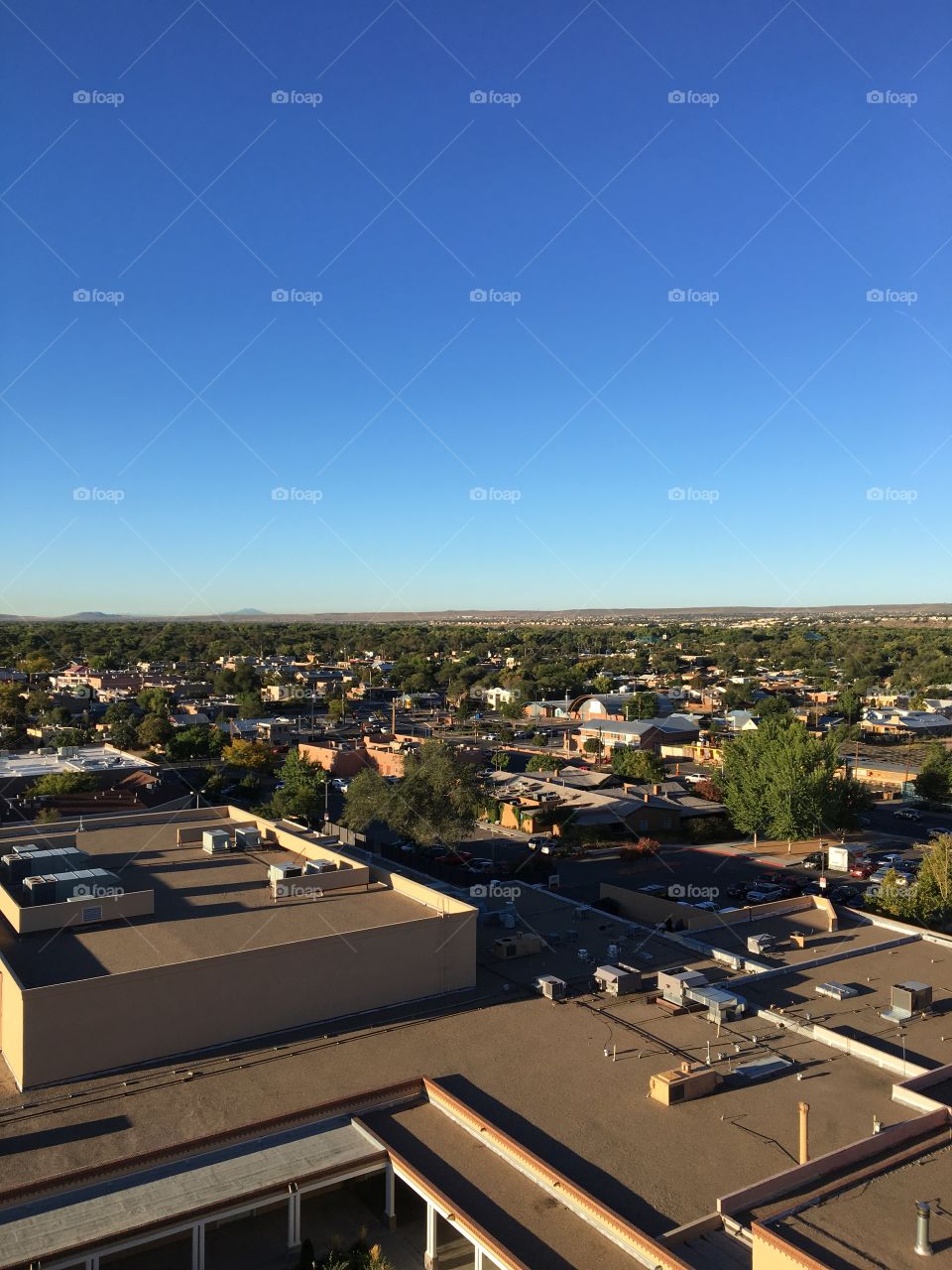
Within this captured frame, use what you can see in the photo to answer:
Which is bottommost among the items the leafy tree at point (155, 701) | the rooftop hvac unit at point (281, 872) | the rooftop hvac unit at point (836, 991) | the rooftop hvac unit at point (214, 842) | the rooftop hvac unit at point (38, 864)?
the rooftop hvac unit at point (836, 991)

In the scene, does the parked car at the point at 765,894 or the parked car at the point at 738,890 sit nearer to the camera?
the parked car at the point at 765,894

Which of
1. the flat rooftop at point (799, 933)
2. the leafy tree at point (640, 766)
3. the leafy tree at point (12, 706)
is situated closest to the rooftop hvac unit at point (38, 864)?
the flat rooftop at point (799, 933)

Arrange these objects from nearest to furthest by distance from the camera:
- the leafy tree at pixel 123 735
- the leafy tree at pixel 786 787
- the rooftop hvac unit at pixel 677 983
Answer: the rooftop hvac unit at pixel 677 983 → the leafy tree at pixel 786 787 → the leafy tree at pixel 123 735

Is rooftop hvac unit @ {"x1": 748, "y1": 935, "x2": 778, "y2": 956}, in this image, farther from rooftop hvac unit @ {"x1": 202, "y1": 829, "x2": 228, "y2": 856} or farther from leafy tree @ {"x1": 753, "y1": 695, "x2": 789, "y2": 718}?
leafy tree @ {"x1": 753, "y1": 695, "x2": 789, "y2": 718}

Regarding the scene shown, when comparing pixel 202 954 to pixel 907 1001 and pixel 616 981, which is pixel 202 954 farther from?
pixel 907 1001

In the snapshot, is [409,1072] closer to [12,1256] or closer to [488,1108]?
[488,1108]

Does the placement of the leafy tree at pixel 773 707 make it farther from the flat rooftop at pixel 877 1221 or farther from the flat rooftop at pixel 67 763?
the flat rooftop at pixel 877 1221

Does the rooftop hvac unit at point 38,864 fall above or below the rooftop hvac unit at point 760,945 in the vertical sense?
above

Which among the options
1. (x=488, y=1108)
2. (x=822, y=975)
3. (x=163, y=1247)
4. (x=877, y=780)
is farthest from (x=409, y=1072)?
(x=877, y=780)
